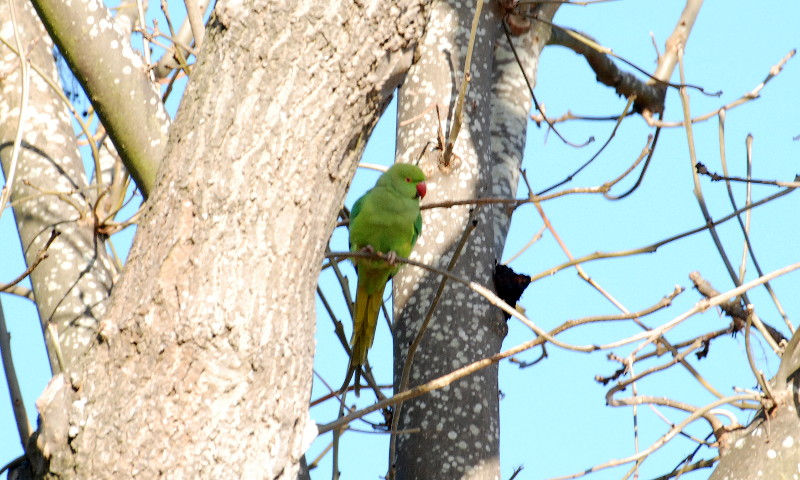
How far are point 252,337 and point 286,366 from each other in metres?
0.09

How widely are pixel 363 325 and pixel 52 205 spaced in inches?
48.4

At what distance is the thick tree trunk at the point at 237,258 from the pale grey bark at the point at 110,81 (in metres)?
0.67

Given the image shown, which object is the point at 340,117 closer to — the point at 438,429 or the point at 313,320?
the point at 313,320

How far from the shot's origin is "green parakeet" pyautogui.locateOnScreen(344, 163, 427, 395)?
115 inches

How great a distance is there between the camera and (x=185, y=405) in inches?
57.5

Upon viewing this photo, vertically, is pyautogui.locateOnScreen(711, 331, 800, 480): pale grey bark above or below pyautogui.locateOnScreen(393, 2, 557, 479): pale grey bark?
below

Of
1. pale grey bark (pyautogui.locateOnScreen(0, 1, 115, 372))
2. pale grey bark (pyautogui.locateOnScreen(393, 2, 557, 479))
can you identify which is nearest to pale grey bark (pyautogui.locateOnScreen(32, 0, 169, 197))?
pale grey bark (pyautogui.locateOnScreen(0, 1, 115, 372))

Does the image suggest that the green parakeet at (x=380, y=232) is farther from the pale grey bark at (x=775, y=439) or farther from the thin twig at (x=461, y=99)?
the pale grey bark at (x=775, y=439)

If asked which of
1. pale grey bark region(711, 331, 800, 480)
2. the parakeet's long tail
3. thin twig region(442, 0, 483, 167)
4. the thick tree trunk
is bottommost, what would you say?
pale grey bark region(711, 331, 800, 480)

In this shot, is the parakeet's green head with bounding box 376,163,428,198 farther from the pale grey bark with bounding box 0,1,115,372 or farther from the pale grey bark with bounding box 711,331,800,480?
the pale grey bark with bounding box 711,331,800,480

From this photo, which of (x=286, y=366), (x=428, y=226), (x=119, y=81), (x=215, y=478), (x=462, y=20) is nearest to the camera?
(x=215, y=478)

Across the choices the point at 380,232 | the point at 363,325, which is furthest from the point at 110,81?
the point at 380,232

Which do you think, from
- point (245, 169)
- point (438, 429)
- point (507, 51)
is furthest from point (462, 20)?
point (245, 169)

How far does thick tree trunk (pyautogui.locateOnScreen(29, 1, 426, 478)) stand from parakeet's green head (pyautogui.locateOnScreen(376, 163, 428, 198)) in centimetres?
115
